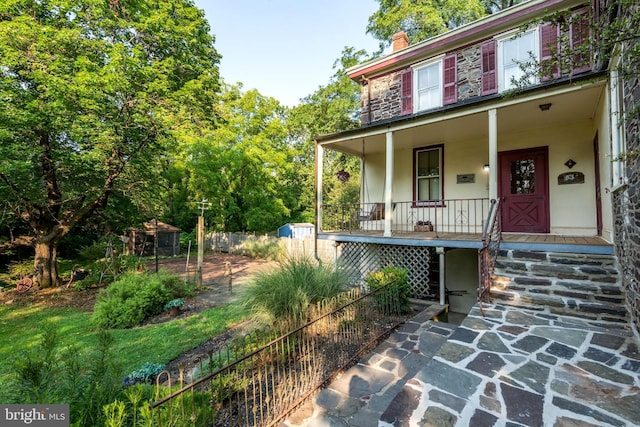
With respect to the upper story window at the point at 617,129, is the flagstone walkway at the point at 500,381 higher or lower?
lower

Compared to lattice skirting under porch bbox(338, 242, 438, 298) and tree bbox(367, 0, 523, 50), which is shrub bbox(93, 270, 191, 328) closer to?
lattice skirting under porch bbox(338, 242, 438, 298)

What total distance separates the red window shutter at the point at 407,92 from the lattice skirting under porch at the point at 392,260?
4.37 metres

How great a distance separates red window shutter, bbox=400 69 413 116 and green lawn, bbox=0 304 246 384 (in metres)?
7.41

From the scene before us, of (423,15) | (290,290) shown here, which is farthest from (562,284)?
(423,15)

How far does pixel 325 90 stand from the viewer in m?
17.4

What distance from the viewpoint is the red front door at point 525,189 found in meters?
6.88

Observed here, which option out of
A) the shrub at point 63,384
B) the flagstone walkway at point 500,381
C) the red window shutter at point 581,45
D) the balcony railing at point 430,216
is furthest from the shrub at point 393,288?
the shrub at point 63,384

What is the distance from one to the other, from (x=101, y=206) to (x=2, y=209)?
7.64 feet

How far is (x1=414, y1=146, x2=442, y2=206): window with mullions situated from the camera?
8438mm

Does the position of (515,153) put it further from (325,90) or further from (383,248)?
(325,90)

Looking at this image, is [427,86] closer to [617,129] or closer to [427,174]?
[427,174]

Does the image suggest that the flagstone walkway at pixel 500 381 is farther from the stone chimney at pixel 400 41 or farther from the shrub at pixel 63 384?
the stone chimney at pixel 400 41

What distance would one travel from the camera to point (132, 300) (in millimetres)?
6320

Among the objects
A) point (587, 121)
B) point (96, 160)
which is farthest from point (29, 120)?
point (587, 121)
